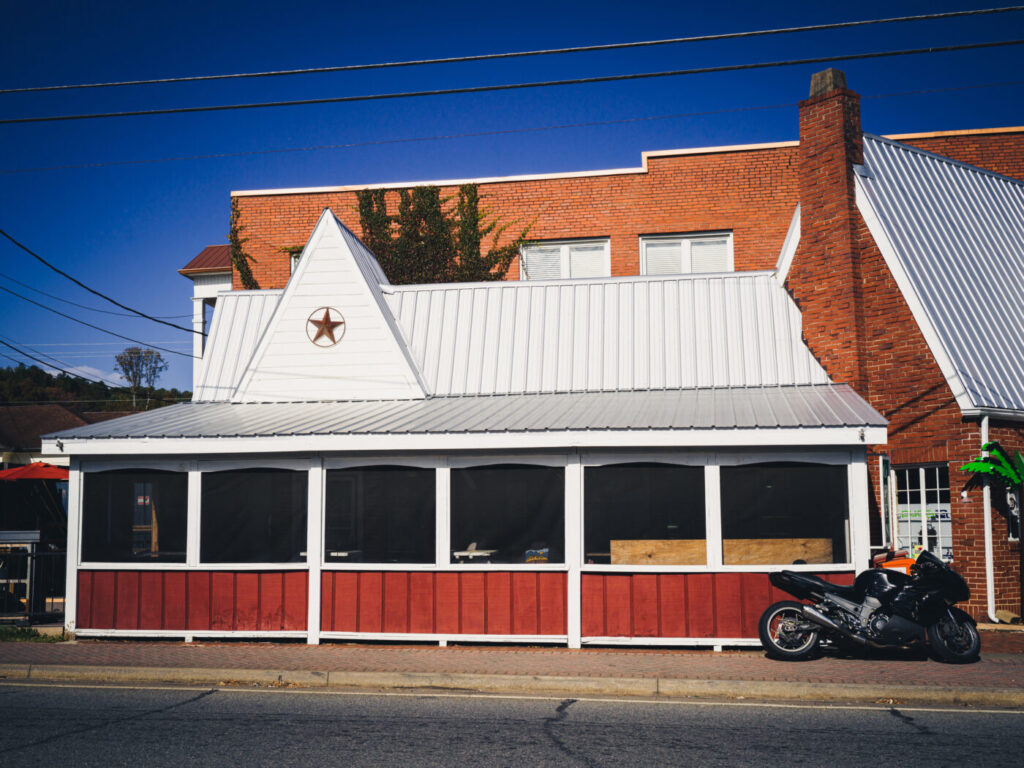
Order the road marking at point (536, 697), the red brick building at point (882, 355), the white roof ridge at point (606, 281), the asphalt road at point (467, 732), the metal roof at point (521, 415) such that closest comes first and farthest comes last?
the asphalt road at point (467, 732), the road marking at point (536, 697), the metal roof at point (521, 415), the red brick building at point (882, 355), the white roof ridge at point (606, 281)

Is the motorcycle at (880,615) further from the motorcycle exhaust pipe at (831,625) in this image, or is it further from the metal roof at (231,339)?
the metal roof at (231,339)

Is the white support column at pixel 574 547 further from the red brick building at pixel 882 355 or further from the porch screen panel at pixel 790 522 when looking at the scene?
the red brick building at pixel 882 355

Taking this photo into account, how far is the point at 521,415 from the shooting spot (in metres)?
13.2

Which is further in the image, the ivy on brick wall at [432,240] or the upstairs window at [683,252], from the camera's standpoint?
the ivy on brick wall at [432,240]

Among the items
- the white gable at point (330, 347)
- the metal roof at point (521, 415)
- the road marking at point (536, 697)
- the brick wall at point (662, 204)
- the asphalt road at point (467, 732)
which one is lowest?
the road marking at point (536, 697)

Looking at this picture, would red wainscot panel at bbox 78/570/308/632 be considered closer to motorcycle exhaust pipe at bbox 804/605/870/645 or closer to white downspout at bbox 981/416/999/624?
motorcycle exhaust pipe at bbox 804/605/870/645

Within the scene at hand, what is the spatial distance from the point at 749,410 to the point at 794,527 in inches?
123

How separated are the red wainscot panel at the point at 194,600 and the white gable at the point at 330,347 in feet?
12.0

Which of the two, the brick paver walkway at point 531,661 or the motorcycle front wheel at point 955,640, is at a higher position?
the motorcycle front wheel at point 955,640

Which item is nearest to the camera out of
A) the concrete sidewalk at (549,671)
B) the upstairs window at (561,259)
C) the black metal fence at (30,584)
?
the concrete sidewalk at (549,671)

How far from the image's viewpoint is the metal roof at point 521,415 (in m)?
12.1

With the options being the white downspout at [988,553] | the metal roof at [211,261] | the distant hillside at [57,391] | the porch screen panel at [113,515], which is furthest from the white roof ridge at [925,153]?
the distant hillside at [57,391]

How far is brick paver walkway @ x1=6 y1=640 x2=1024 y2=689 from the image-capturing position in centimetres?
982

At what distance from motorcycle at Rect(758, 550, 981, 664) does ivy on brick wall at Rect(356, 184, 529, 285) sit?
1692 cm
